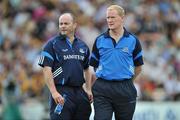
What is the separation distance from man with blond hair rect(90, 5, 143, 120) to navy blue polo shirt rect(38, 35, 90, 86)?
28cm

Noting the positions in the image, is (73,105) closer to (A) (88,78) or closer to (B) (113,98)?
(A) (88,78)

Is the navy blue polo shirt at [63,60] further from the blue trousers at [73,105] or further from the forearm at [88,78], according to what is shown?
the forearm at [88,78]

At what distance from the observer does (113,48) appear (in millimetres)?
10953

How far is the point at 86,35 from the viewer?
21.1 meters

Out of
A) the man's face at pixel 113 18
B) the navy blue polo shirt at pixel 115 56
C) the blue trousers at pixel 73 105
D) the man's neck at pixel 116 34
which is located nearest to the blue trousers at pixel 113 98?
the navy blue polo shirt at pixel 115 56

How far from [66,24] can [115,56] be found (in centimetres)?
91

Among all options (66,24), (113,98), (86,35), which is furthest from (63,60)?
(86,35)

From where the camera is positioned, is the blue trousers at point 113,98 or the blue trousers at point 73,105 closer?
the blue trousers at point 113,98

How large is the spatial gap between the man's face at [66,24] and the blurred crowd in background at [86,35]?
6.42 meters

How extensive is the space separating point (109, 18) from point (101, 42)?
39 cm

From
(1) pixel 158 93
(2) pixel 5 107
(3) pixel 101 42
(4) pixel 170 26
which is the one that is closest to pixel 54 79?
(3) pixel 101 42

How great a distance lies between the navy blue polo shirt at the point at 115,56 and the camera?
10938 mm

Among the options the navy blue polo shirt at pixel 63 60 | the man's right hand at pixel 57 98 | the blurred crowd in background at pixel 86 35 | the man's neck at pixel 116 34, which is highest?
the man's neck at pixel 116 34

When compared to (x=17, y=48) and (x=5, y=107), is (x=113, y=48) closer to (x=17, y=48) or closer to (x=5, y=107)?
(x=5, y=107)
